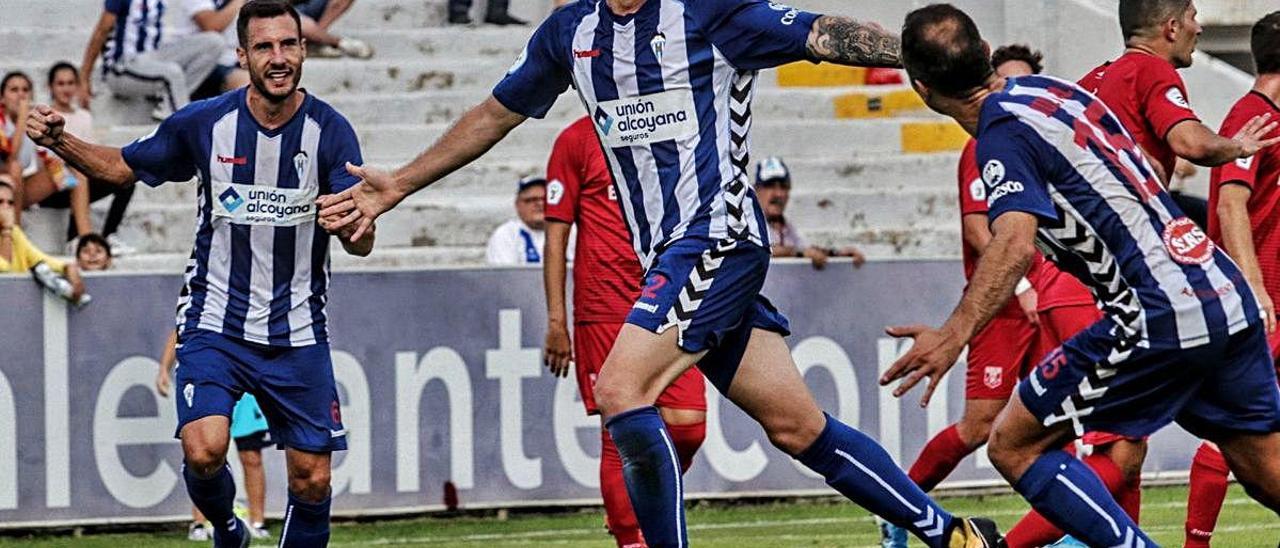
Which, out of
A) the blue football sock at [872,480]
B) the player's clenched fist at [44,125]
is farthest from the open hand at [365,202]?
the blue football sock at [872,480]

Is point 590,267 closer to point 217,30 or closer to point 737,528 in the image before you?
point 737,528

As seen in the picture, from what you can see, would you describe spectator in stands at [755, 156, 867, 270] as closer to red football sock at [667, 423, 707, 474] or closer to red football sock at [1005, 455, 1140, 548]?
red football sock at [667, 423, 707, 474]

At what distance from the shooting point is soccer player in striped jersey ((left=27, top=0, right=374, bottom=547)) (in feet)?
26.4

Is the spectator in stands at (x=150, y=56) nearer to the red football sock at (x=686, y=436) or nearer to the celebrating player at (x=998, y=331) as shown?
the red football sock at (x=686, y=436)

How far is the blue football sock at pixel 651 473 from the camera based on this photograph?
21.7ft

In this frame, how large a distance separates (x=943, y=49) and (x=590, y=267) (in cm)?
369

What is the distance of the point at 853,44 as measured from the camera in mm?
6504

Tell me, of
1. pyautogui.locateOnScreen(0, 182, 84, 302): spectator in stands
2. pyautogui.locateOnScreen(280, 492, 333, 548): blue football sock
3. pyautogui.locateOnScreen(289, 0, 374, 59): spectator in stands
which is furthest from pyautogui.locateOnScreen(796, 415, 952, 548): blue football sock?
pyautogui.locateOnScreen(289, 0, 374, 59): spectator in stands

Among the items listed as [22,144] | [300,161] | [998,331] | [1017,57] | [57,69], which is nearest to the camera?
[300,161]

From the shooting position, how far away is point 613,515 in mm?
8805

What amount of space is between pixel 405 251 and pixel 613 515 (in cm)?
629

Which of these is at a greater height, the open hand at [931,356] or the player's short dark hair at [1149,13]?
the player's short dark hair at [1149,13]

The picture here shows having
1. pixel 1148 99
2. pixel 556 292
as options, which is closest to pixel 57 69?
pixel 556 292

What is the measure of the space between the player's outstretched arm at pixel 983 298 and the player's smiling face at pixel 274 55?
9.86 ft
